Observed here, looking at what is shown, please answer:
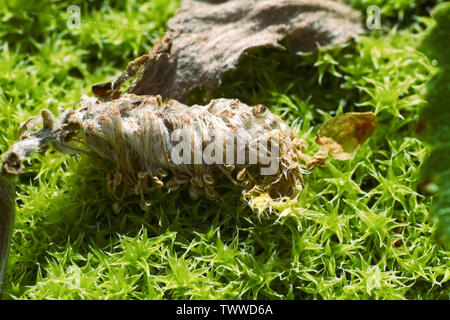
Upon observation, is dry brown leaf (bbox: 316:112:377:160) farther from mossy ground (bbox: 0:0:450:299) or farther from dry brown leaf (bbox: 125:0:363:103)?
dry brown leaf (bbox: 125:0:363:103)

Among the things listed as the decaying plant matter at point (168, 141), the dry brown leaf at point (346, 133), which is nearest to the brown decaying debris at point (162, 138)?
the decaying plant matter at point (168, 141)

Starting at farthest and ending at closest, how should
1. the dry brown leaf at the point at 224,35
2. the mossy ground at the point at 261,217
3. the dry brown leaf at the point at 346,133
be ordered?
the dry brown leaf at the point at 224,35
the dry brown leaf at the point at 346,133
the mossy ground at the point at 261,217

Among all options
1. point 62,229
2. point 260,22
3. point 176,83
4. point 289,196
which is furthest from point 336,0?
point 62,229

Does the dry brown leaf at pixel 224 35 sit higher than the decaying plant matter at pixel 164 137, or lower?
higher

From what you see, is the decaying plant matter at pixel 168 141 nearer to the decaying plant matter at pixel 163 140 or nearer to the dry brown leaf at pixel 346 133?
the decaying plant matter at pixel 163 140

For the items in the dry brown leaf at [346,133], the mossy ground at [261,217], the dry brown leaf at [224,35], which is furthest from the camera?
the dry brown leaf at [224,35]

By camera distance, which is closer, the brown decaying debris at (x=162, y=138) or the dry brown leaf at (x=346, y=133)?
the brown decaying debris at (x=162, y=138)

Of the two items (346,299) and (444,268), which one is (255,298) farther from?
(444,268)
